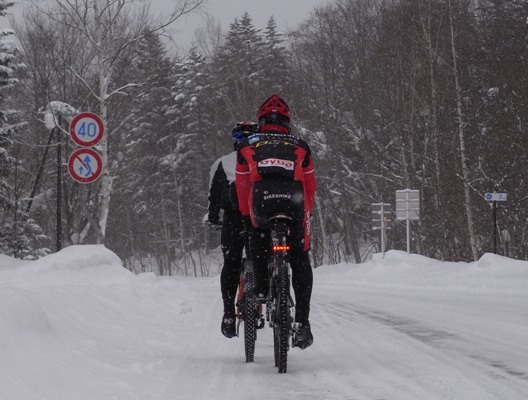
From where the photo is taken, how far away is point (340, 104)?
139 feet

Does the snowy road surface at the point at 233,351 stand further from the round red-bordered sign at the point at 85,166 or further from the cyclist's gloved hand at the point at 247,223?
the round red-bordered sign at the point at 85,166

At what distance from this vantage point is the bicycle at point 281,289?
6.11m

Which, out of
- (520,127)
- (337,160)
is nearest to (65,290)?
(520,127)

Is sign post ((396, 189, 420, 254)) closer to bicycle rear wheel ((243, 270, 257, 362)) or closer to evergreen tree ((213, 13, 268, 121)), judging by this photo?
evergreen tree ((213, 13, 268, 121))

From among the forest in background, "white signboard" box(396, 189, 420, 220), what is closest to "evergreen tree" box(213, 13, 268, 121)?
the forest in background

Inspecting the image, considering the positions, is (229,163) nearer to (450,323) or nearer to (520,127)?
(450,323)

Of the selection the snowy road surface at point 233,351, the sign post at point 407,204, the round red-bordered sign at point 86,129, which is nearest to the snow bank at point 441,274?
the sign post at point 407,204

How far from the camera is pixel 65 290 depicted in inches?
347

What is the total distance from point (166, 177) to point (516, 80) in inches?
1361

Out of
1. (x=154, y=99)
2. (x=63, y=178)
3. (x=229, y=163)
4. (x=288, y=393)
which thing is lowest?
(x=288, y=393)

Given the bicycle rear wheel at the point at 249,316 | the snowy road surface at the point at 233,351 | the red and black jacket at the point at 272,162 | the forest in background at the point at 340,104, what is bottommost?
the snowy road surface at the point at 233,351

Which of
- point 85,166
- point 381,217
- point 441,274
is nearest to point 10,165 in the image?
point 381,217

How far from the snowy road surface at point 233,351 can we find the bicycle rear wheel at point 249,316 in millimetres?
153

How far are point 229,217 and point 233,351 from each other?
4.16 feet
